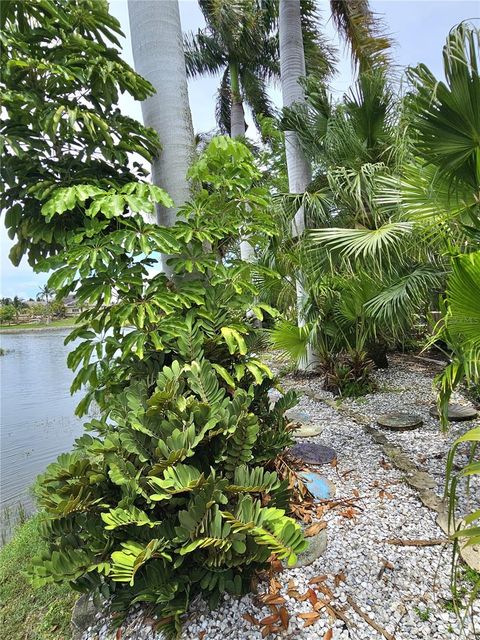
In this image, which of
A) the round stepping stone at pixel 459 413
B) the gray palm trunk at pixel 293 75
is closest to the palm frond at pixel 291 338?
the gray palm trunk at pixel 293 75

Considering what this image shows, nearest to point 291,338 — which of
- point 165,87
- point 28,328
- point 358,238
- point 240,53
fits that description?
point 358,238

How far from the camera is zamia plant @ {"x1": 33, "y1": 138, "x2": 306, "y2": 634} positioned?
1445mm

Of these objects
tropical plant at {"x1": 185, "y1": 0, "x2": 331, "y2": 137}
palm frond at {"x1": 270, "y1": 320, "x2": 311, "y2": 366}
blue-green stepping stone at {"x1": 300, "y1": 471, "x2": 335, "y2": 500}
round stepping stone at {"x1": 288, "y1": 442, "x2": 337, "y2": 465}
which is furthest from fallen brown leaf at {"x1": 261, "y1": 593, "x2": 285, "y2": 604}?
tropical plant at {"x1": 185, "y1": 0, "x2": 331, "y2": 137}

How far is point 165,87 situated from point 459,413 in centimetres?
385

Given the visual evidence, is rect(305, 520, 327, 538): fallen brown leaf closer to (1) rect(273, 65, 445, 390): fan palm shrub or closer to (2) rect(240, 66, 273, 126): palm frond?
(1) rect(273, 65, 445, 390): fan palm shrub

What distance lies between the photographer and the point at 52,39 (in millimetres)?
1920

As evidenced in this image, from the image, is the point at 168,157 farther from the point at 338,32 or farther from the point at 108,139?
the point at 338,32

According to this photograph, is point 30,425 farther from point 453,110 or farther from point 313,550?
point 453,110

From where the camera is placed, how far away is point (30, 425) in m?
6.63

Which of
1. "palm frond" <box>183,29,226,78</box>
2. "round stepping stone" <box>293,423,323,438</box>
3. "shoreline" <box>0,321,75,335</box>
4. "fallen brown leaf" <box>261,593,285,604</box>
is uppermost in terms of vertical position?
"palm frond" <box>183,29,226,78</box>

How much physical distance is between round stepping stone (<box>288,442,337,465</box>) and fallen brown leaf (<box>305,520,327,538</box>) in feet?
2.68

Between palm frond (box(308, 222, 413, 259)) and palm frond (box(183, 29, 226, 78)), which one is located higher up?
palm frond (box(183, 29, 226, 78))

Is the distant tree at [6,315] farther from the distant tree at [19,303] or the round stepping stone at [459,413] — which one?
the round stepping stone at [459,413]

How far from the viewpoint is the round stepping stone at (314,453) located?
2.91 m
